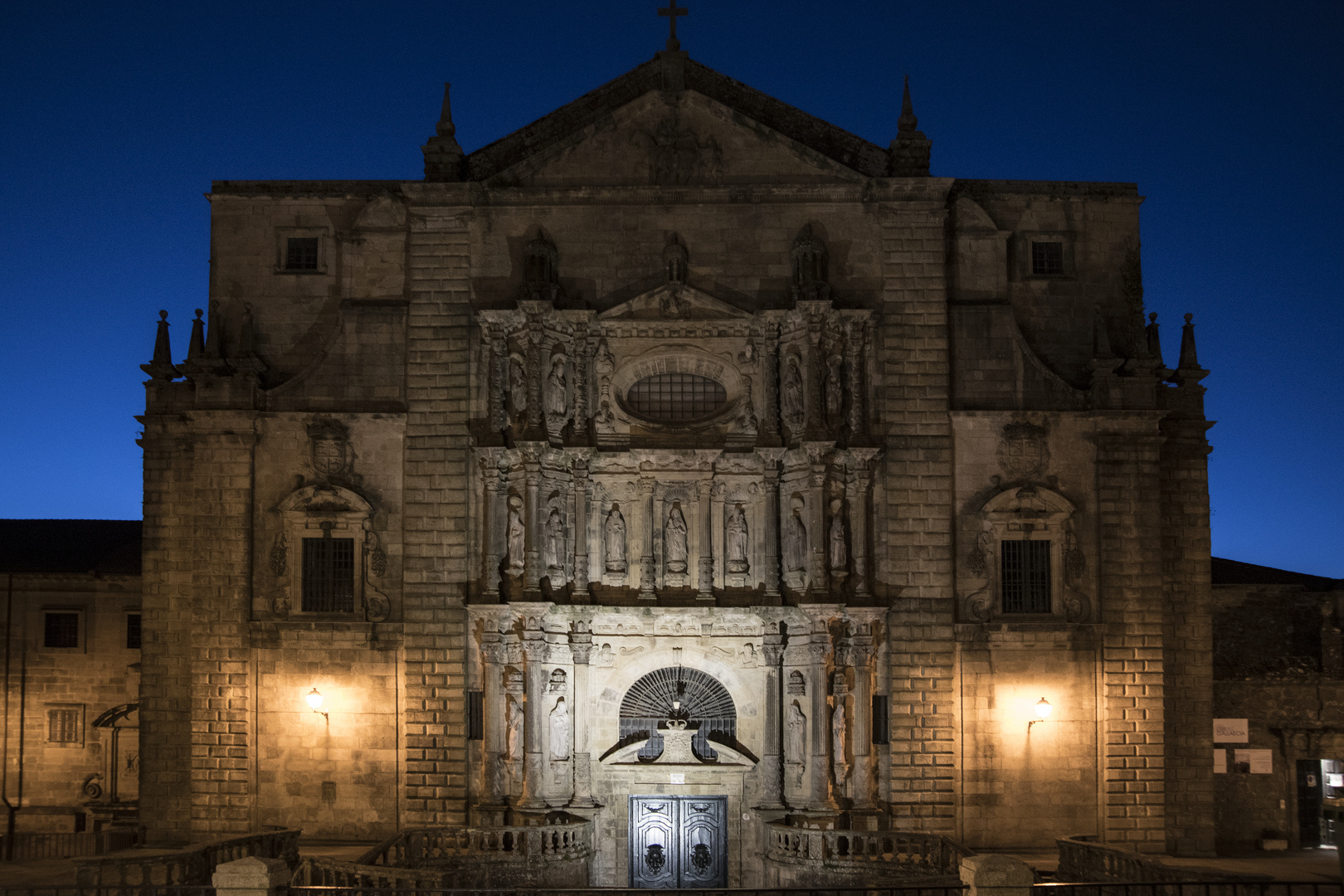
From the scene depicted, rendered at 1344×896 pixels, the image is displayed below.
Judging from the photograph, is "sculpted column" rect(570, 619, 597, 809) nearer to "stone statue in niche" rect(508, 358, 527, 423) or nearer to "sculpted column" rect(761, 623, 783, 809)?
"sculpted column" rect(761, 623, 783, 809)

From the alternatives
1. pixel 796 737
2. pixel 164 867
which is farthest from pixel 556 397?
pixel 164 867

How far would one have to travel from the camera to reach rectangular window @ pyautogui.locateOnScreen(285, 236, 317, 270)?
32.1 m

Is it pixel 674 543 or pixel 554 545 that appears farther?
pixel 674 543

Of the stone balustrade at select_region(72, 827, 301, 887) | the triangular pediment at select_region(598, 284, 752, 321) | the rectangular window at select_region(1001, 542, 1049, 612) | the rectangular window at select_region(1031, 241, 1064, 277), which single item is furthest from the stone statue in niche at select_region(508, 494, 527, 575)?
the rectangular window at select_region(1031, 241, 1064, 277)

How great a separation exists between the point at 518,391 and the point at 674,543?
16.8 ft

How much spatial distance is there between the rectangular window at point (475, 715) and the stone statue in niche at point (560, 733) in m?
1.62

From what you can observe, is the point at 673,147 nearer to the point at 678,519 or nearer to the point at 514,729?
the point at 678,519

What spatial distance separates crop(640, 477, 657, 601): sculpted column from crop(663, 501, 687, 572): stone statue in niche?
0.36m

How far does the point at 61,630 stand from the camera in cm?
3878

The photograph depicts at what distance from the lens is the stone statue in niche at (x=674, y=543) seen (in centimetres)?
3044

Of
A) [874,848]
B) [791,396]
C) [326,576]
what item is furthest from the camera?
[326,576]

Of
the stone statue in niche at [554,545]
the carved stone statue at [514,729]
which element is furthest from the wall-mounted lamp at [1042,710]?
the carved stone statue at [514,729]

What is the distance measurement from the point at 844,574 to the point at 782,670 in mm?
2742

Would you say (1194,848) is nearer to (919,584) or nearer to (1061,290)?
(919,584)
